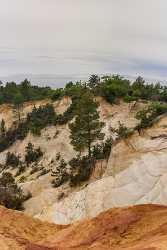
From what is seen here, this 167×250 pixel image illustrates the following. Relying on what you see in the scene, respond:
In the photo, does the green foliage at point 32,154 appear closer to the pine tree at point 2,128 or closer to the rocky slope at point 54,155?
the rocky slope at point 54,155

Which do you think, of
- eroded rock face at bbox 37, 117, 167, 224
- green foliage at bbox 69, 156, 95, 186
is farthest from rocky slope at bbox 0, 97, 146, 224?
green foliage at bbox 69, 156, 95, 186

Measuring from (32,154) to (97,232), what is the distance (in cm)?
4388

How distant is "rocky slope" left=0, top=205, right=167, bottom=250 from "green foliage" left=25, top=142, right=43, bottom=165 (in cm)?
3711

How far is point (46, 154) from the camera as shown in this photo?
68.1m

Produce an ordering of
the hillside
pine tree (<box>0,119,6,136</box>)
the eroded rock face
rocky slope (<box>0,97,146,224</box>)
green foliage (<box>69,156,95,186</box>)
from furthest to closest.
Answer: pine tree (<box>0,119,6,136</box>) → green foliage (<box>69,156,95,186</box>) → rocky slope (<box>0,97,146,224</box>) → the hillside → the eroded rock face

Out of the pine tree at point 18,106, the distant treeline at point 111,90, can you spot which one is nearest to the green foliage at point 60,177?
the distant treeline at point 111,90

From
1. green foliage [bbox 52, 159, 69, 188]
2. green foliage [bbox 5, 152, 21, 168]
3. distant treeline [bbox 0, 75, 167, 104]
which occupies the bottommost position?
green foliage [bbox 5, 152, 21, 168]

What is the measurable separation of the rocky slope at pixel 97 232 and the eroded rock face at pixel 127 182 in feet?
20.1

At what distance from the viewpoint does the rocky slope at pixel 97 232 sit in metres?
22.7

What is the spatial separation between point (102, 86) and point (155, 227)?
50.6m

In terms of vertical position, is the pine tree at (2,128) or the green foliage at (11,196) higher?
the pine tree at (2,128)

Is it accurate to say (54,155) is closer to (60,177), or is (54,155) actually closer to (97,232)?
(60,177)

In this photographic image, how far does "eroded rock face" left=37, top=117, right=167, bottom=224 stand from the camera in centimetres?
3462

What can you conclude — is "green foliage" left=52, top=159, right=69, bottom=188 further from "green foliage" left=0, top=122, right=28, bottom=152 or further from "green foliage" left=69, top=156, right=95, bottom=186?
"green foliage" left=0, top=122, right=28, bottom=152
